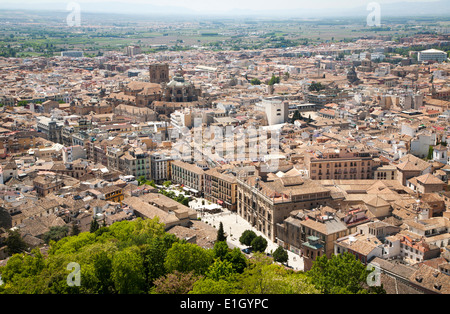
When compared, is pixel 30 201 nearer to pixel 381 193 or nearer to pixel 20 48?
pixel 381 193

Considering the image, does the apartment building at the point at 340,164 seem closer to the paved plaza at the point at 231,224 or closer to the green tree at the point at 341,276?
the paved plaza at the point at 231,224

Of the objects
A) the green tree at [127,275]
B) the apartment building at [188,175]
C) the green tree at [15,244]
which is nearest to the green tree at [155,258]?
the green tree at [127,275]

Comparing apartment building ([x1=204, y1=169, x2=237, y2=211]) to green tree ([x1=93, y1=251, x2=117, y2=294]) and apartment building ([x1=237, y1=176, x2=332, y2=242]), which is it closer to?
apartment building ([x1=237, y1=176, x2=332, y2=242])

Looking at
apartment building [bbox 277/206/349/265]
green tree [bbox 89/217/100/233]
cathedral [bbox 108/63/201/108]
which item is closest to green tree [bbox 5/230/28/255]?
green tree [bbox 89/217/100/233]

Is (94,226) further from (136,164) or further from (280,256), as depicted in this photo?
(136,164)

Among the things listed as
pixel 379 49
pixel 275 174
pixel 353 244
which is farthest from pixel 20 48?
pixel 353 244
